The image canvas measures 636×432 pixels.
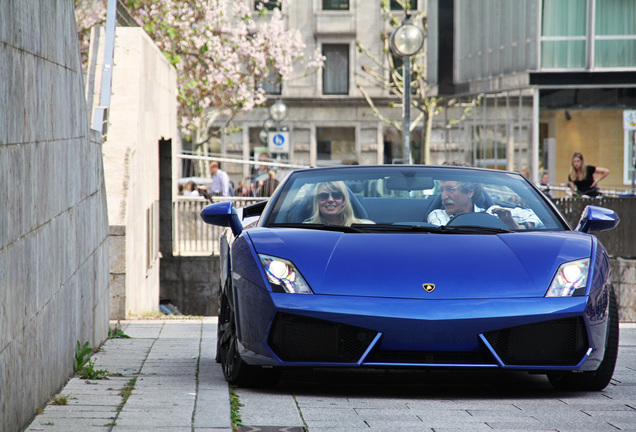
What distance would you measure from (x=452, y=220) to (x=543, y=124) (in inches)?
883

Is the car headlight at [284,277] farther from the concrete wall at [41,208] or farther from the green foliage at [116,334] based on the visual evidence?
the green foliage at [116,334]

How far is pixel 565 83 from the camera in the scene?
2791 centimetres

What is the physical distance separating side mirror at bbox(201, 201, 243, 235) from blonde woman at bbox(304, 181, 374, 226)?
44 cm

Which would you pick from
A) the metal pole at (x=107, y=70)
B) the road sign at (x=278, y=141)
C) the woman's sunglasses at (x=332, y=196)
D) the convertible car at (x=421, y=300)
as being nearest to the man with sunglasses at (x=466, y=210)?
the convertible car at (x=421, y=300)

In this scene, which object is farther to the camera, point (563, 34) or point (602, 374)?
point (563, 34)

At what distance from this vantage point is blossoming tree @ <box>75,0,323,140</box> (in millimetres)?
26062

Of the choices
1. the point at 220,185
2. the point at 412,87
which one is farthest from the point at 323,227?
the point at 412,87

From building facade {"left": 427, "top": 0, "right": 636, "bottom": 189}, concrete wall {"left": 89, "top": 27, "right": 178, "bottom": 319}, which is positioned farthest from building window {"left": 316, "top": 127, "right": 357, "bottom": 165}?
concrete wall {"left": 89, "top": 27, "right": 178, "bottom": 319}

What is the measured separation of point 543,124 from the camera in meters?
28.3

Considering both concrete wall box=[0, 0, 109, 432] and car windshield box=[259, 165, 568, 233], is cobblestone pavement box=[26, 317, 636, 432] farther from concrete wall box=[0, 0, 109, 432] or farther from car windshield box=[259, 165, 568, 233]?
car windshield box=[259, 165, 568, 233]

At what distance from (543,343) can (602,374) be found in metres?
0.56

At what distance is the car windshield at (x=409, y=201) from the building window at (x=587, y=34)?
21.7 meters

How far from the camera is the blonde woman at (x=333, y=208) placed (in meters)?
6.59

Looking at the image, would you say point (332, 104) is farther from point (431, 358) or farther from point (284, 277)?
point (431, 358)
